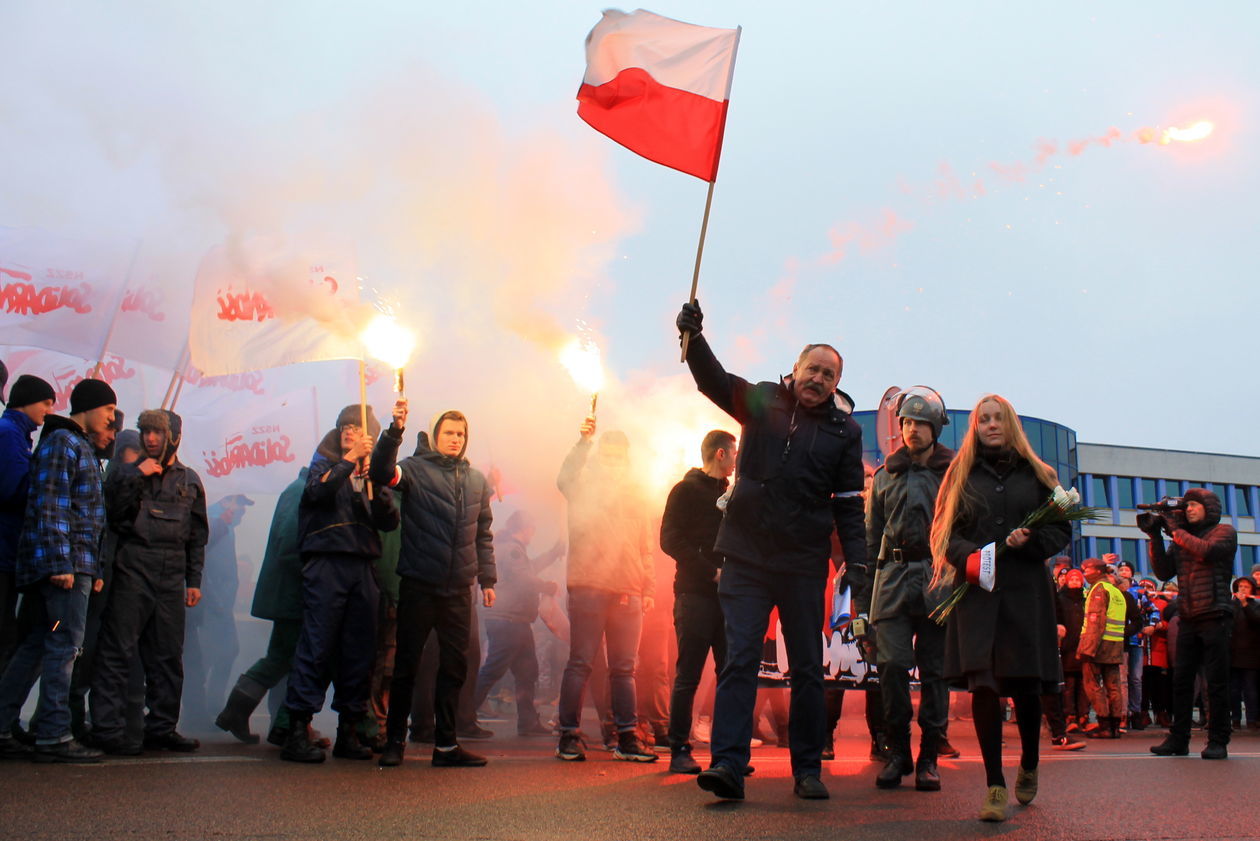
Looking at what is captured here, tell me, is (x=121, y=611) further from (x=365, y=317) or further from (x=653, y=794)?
(x=653, y=794)

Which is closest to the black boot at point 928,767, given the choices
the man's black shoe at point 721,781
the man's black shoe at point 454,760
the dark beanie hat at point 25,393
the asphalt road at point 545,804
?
the asphalt road at point 545,804

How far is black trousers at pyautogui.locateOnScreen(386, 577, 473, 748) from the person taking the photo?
21.6ft

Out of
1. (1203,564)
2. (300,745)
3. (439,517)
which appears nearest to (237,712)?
(300,745)

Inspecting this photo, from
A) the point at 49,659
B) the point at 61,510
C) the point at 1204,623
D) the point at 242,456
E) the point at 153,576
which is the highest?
the point at 242,456

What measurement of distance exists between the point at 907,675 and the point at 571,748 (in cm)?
216

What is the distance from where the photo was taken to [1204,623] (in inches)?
338

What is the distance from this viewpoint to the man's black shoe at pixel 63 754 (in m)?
5.92

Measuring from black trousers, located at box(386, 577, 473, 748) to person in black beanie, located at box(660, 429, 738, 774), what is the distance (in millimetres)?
1308

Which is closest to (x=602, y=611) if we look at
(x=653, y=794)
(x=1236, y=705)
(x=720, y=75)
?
(x=653, y=794)

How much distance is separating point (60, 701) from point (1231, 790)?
20.8ft

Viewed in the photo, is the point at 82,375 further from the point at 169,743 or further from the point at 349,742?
the point at 349,742

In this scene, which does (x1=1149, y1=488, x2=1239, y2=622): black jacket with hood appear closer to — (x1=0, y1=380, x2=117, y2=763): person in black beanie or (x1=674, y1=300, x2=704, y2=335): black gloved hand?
(x1=674, y1=300, x2=704, y2=335): black gloved hand

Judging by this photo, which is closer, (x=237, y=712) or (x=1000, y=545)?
(x=1000, y=545)

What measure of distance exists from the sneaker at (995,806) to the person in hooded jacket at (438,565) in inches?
115
